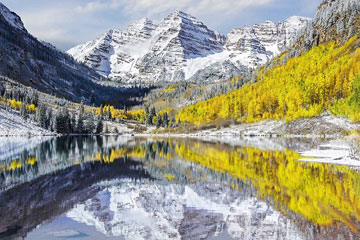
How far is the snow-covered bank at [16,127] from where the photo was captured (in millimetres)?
150500

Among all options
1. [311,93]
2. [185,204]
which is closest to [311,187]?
[185,204]

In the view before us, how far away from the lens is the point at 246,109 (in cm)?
16238

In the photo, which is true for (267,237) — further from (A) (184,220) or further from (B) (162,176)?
(B) (162,176)

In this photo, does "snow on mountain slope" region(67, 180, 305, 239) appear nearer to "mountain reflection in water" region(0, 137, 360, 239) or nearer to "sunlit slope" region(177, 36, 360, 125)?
"mountain reflection in water" region(0, 137, 360, 239)

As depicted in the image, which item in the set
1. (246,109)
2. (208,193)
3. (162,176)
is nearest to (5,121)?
(246,109)

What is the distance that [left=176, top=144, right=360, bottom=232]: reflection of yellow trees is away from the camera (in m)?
18.4

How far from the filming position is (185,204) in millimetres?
21672

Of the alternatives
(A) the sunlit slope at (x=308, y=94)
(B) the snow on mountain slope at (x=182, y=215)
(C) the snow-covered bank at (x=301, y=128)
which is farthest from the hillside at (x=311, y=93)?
(B) the snow on mountain slope at (x=182, y=215)

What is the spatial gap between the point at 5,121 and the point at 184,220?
160949 mm

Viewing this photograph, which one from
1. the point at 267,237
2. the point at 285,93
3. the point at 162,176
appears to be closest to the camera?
the point at 267,237

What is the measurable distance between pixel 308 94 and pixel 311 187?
106 metres

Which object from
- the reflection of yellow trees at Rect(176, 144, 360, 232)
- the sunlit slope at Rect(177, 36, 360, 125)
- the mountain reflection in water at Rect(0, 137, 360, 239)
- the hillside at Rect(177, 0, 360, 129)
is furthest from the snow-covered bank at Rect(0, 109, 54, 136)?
the reflection of yellow trees at Rect(176, 144, 360, 232)

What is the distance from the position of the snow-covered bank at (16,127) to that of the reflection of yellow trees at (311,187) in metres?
135

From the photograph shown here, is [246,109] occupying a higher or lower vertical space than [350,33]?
lower
